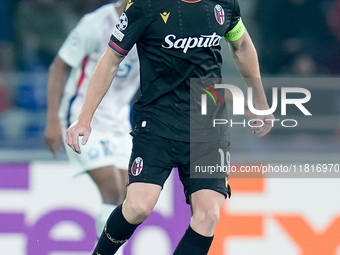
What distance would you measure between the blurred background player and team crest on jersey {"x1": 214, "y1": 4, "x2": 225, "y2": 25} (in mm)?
904

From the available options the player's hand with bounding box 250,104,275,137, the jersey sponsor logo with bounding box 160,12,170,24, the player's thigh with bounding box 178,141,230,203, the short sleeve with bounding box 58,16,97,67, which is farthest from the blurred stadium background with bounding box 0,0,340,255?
the jersey sponsor logo with bounding box 160,12,170,24

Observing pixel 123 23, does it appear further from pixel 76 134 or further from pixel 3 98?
pixel 3 98

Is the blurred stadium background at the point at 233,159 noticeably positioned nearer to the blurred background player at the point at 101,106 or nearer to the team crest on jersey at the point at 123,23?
the blurred background player at the point at 101,106

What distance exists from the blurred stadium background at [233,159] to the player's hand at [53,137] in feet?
1.55

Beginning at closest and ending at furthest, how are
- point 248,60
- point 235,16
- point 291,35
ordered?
point 235,16
point 248,60
point 291,35

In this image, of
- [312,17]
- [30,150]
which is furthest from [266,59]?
[30,150]

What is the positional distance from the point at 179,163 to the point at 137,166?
0.19 metres

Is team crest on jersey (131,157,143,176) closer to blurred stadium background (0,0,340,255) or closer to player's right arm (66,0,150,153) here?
player's right arm (66,0,150,153)

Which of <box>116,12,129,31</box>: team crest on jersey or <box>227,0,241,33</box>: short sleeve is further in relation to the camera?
<box>227,0,241,33</box>: short sleeve

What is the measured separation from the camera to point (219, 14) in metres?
2.56

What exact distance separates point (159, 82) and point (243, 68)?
0.51 metres

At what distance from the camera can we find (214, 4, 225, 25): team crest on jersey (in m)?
2.55

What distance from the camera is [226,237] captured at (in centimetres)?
365

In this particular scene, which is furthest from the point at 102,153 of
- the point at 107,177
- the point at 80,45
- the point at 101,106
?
the point at 80,45
